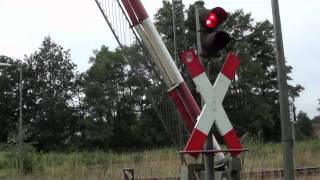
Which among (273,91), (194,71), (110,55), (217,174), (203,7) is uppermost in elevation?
(110,55)

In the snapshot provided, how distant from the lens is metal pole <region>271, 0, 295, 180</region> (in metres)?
9.11

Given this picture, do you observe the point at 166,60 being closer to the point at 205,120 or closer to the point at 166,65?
the point at 166,65

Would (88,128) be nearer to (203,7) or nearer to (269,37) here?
(269,37)

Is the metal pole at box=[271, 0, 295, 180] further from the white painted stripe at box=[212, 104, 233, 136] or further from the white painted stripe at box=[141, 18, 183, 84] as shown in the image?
the white painted stripe at box=[212, 104, 233, 136]

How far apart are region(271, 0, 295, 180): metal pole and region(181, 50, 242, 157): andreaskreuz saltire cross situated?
2.01m

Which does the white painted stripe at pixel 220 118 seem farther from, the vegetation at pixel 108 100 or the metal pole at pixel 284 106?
the vegetation at pixel 108 100

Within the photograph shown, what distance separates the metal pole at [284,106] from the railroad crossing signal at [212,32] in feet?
7.98

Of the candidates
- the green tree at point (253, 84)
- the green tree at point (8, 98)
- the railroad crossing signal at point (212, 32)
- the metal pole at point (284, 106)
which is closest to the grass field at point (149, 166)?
the metal pole at point (284, 106)

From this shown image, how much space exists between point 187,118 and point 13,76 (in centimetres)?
8840

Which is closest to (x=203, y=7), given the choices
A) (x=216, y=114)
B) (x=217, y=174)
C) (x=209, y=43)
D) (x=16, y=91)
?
(x=209, y=43)

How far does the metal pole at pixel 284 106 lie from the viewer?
911 centimetres

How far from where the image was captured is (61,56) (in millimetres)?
99875

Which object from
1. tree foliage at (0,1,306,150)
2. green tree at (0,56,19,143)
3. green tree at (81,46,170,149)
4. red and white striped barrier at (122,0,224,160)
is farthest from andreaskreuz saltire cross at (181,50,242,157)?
green tree at (0,56,19,143)

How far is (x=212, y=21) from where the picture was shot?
727cm
